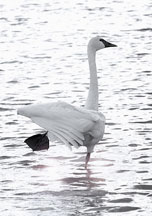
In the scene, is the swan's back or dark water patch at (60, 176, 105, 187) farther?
dark water patch at (60, 176, 105, 187)

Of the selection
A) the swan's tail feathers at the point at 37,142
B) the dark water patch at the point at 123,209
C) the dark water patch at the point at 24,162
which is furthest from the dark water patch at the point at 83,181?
the dark water patch at the point at 123,209

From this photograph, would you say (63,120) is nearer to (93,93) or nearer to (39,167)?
(93,93)

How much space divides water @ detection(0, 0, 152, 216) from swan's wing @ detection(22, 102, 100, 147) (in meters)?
0.77

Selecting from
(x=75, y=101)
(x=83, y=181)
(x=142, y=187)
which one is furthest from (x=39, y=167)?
(x=75, y=101)

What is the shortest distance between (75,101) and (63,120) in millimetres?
5253

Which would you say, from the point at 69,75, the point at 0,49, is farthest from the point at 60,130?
the point at 0,49

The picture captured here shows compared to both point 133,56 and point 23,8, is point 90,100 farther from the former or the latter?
point 23,8

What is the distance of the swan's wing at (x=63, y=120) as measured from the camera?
1181cm

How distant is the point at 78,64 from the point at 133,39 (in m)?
3.73

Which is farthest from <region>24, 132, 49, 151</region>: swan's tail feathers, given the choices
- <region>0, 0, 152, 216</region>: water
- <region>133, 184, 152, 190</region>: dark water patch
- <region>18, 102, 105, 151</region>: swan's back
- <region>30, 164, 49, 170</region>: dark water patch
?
<region>133, 184, 152, 190</region>: dark water patch

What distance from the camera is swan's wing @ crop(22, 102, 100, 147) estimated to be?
38.8ft

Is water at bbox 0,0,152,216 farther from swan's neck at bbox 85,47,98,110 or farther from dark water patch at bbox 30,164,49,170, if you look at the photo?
swan's neck at bbox 85,47,98,110

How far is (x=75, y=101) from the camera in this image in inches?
678

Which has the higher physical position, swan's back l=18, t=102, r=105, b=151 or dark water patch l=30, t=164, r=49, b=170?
swan's back l=18, t=102, r=105, b=151
